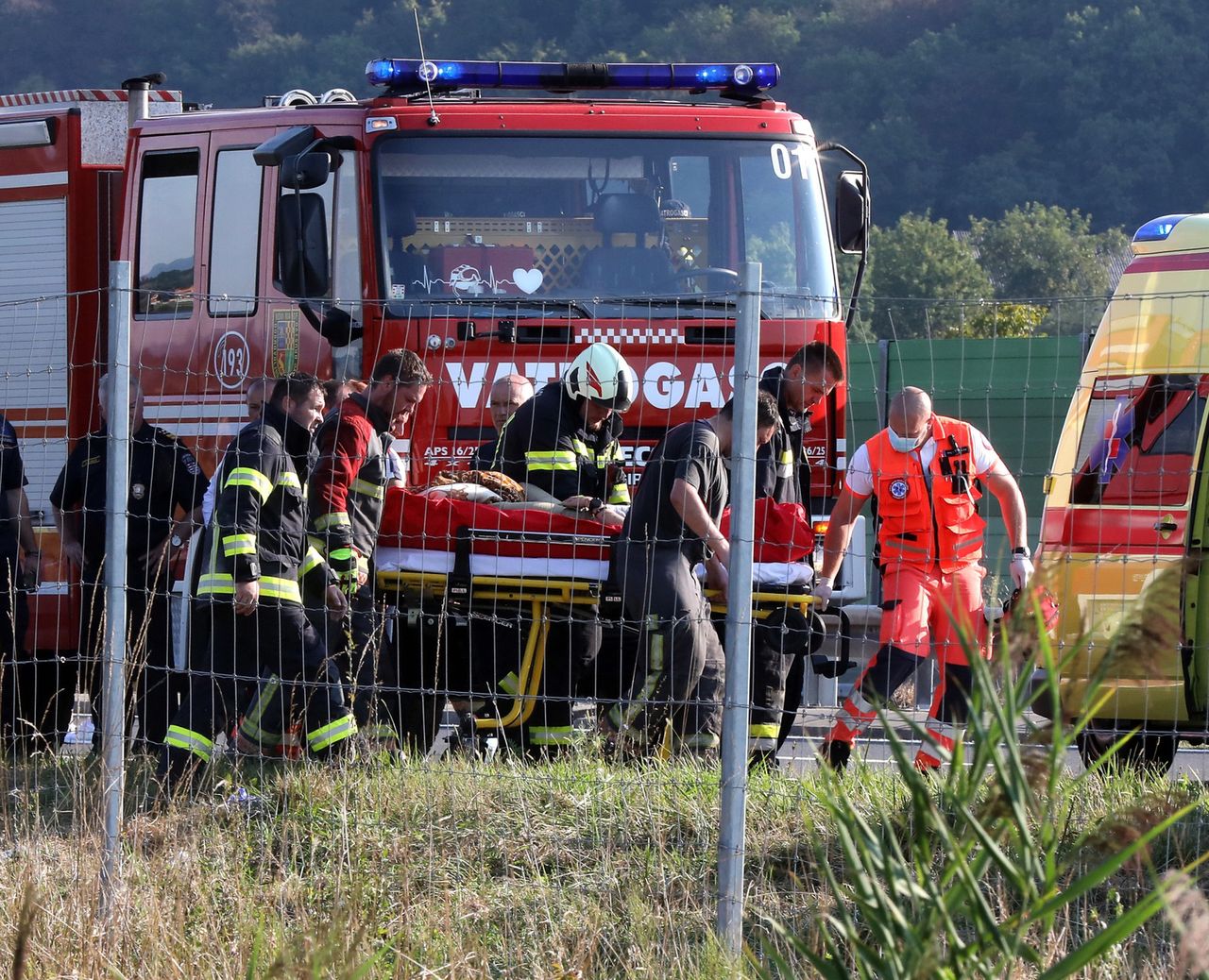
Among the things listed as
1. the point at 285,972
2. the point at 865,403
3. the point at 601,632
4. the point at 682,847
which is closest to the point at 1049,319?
the point at 865,403

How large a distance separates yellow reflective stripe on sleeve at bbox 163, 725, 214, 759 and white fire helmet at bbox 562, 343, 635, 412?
201cm

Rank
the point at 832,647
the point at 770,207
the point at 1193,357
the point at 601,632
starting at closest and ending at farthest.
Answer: the point at 601,632
the point at 1193,357
the point at 770,207
the point at 832,647

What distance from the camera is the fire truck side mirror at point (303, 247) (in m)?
7.99

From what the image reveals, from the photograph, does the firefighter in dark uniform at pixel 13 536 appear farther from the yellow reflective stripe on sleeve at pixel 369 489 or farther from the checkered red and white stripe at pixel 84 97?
the checkered red and white stripe at pixel 84 97

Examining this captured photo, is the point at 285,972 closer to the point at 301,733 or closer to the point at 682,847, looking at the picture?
the point at 682,847

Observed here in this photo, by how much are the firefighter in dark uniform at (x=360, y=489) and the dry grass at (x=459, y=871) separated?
0.90 meters

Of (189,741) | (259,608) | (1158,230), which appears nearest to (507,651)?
(259,608)

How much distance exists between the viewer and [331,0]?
52719 mm

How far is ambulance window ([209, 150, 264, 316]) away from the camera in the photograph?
327 inches

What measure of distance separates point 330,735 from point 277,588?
54 centimetres

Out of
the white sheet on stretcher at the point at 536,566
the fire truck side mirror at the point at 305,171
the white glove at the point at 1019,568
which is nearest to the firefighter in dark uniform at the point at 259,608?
the white sheet on stretcher at the point at 536,566

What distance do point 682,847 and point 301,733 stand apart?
2.02 meters

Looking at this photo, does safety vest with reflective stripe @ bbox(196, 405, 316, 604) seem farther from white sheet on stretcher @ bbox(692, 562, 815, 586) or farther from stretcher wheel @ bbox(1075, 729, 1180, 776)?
stretcher wheel @ bbox(1075, 729, 1180, 776)

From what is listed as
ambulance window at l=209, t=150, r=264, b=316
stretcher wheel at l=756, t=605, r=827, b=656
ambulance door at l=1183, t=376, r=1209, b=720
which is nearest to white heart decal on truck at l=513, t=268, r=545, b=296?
ambulance window at l=209, t=150, r=264, b=316
